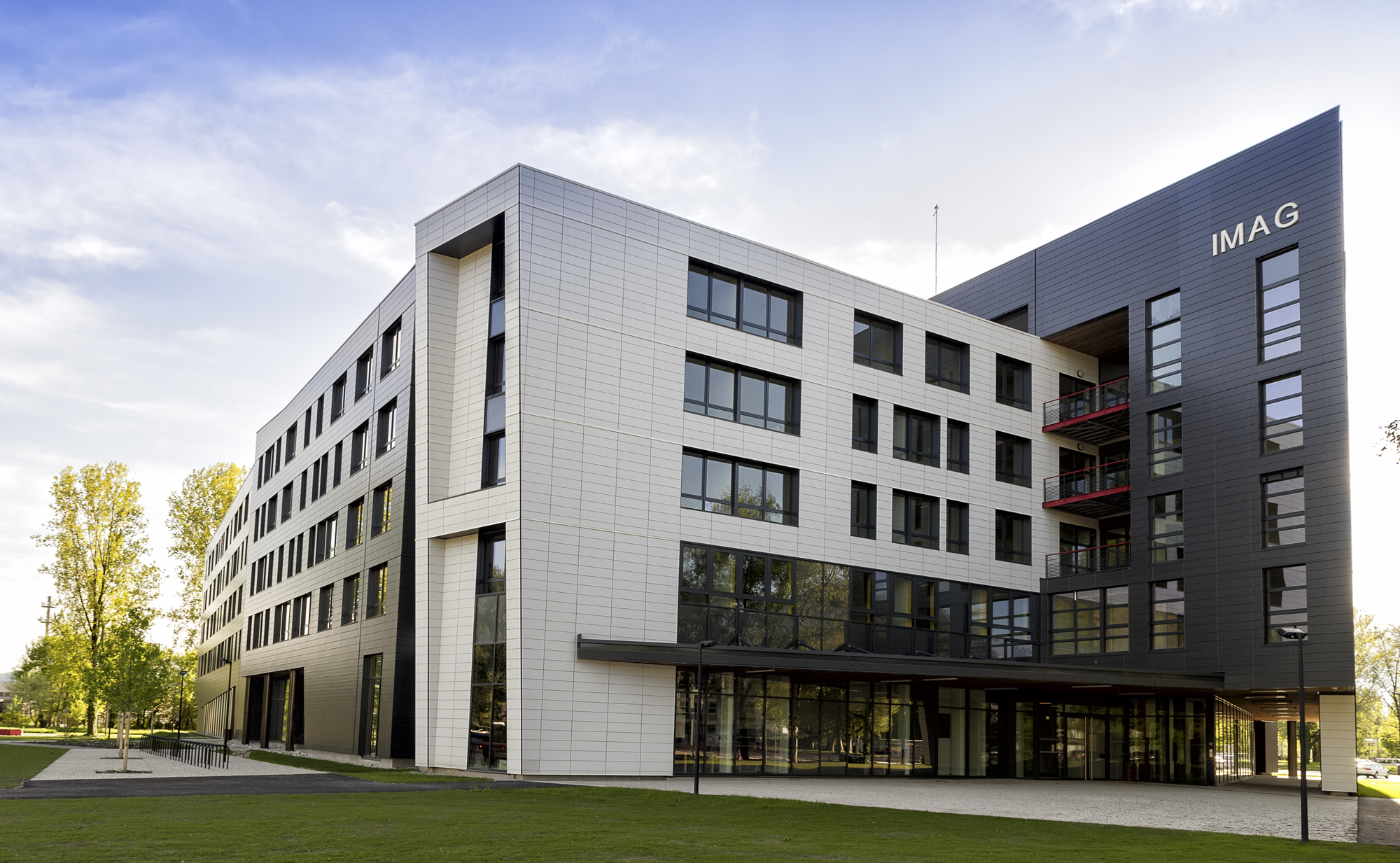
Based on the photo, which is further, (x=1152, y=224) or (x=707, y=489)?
(x=1152, y=224)

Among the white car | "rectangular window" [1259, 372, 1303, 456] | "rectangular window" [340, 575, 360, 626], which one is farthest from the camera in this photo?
the white car

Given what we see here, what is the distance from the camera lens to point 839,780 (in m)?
31.1

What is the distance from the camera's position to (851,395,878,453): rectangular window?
113 feet

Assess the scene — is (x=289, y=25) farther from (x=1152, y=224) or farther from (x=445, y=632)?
(x=1152, y=224)

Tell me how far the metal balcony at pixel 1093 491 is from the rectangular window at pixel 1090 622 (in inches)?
119

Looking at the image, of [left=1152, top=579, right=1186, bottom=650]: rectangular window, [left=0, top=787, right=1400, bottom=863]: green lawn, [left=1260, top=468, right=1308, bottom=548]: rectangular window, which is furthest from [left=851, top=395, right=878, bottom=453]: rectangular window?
[left=0, top=787, right=1400, bottom=863]: green lawn

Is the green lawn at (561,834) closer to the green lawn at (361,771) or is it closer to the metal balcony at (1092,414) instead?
the green lawn at (361,771)

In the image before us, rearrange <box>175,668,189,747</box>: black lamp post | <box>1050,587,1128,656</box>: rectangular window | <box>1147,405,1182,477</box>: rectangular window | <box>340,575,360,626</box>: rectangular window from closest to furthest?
<box>1147,405,1182,477</box>: rectangular window < <box>1050,587,1128,656</box>: rectangular window < <box>340,575,360,626</box>: rectangular window < <box>175,668,189,747</box>: black lamp post

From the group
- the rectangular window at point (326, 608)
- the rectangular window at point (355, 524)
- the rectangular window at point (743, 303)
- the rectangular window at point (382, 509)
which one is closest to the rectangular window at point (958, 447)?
the rectangular window at point (743, 303)

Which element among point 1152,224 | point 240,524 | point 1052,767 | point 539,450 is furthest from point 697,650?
point 240,524

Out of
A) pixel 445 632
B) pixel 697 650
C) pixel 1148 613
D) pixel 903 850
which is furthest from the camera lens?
pixel 1148 613

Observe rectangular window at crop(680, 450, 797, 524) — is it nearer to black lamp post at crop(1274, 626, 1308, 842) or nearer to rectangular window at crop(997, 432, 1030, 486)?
rectangular window at crop(997, 432, 1030, 486)

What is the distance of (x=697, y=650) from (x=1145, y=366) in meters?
18.6

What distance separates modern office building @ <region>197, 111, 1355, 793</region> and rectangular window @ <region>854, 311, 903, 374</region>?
148 mm
